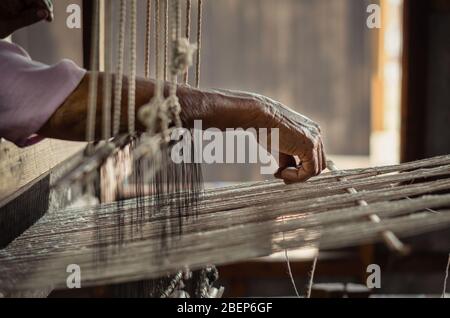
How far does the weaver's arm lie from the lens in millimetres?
1098

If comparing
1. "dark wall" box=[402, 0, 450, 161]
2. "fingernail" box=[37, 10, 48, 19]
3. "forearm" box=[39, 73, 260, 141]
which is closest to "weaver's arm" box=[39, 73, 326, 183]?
"forearm" box=[39, 73, 260, 141]

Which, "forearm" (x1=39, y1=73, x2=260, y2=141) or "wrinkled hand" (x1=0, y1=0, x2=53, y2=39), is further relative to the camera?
"wrinkled hand" (x1=0, y1=0, x2=53, y2=39)

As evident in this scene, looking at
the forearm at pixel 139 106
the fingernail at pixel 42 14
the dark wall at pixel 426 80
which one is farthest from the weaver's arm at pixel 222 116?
the dark wall at pixel 426 80

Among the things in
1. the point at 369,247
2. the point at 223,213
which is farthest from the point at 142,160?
the point at 369,247

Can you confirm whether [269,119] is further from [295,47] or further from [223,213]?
[295,47]

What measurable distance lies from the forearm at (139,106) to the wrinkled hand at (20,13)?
0.20m

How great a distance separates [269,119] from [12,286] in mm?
487

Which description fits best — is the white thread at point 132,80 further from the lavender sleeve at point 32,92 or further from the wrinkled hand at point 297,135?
the wrinkled hand at point 297,135

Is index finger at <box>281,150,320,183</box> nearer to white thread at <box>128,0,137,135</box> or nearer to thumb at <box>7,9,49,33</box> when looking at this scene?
white thread at <box>128,0,137,135</box>

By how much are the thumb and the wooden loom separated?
0.87ft

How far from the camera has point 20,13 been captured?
1.22 meters

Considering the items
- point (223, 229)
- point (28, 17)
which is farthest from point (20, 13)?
point (223, 229)

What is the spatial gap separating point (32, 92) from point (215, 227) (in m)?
0.35
